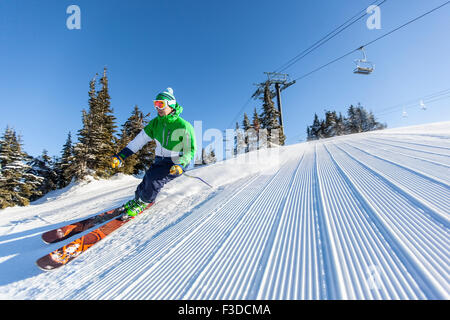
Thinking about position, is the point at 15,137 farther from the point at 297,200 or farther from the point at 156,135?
the point at 297,200

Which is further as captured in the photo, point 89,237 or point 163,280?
point 89,237

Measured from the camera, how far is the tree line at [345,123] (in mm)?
38575

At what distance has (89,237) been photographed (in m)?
2.07

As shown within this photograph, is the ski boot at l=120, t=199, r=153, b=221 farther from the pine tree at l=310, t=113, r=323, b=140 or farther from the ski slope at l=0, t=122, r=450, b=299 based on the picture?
the pine tree at l=310, t=113, r=323, b=140

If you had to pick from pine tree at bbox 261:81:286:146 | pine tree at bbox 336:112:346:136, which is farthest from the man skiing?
pine tree at bbox 336:112:346:136

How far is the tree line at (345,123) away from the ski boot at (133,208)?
43.9 m

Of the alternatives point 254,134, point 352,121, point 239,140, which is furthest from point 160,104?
point 352,121

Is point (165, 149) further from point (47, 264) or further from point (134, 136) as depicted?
point (134, 136)

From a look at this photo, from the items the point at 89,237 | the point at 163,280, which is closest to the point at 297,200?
the point at 163,280

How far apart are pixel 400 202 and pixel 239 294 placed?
173cm

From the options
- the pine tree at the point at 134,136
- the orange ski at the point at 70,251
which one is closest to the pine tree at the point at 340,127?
the pine tree at the point at 134,136

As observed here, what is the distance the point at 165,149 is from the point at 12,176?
2146 centimetres

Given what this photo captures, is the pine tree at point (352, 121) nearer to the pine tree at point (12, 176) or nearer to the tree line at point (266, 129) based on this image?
the tree line at point (266, 129)
